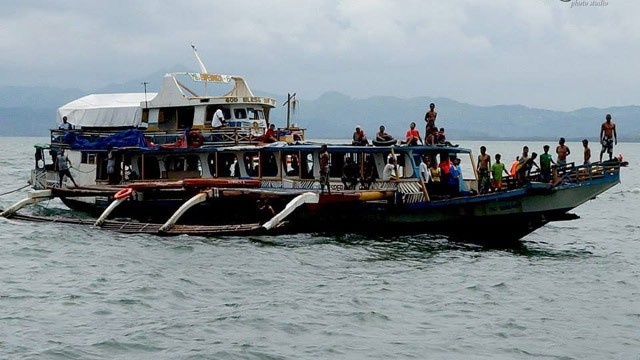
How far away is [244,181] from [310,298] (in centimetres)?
1003

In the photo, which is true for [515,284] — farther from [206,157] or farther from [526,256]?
[206,157]

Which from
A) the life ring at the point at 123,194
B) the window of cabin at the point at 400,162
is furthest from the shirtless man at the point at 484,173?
the life ring at the point at 123,194

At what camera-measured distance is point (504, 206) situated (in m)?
26.0

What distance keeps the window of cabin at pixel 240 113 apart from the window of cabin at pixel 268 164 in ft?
12.9

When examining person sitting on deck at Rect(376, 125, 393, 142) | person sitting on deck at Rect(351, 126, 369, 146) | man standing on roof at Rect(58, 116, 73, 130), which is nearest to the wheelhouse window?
man standing on roof at Rect(58, 116, 73, 130)

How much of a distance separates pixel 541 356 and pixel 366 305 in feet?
14.4

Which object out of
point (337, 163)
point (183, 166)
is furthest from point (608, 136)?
point (183, 166)

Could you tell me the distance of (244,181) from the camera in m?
29.4

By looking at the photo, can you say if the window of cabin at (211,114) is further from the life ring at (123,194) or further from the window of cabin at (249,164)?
the life ring at (123,194)

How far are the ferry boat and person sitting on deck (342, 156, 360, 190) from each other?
0.15 ft

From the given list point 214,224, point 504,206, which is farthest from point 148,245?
point 504,206

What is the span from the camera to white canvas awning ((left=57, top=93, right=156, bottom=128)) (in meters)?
34.8

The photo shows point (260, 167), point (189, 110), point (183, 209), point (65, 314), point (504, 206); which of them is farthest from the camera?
point (189, 110)

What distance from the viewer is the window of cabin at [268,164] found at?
99.0 feet
